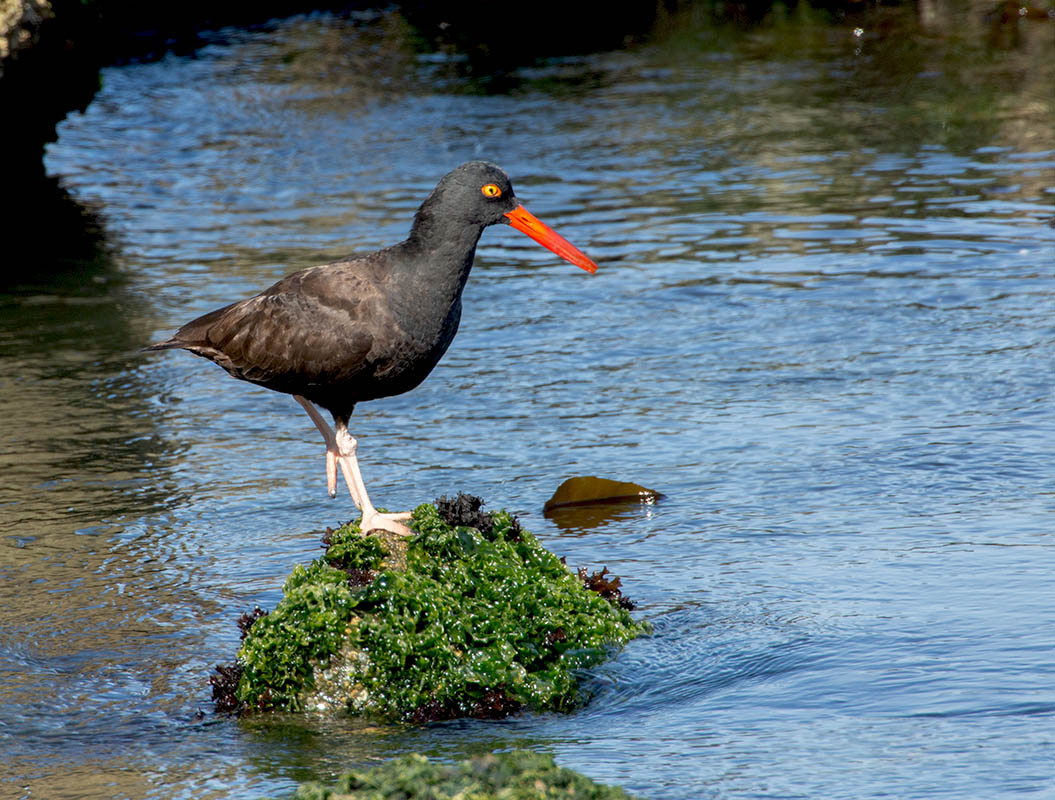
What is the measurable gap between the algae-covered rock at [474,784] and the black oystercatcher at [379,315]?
7.57 feet

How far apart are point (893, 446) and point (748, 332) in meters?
2.29

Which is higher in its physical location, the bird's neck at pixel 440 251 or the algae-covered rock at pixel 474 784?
the bird's neck at pixel 440 251

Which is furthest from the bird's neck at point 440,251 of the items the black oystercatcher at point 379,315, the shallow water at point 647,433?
the shallow water at point 647,433

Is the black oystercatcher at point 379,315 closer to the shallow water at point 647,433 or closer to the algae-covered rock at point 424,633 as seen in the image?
the algae-covered rock at point 424,633

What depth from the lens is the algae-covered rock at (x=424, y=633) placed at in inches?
201

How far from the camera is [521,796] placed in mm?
3246

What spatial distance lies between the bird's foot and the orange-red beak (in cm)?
142

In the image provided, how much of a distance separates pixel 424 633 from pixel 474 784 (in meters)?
1.92

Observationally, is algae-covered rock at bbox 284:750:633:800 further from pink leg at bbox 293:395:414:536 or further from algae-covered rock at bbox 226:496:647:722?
pink leg at bbox 293:395:414:536

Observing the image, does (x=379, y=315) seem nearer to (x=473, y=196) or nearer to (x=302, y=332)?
(x=302, y=332)

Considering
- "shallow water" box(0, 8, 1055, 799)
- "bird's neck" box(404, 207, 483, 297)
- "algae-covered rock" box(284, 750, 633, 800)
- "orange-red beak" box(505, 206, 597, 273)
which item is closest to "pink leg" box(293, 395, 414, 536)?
"shallow water" box(0, 8, 1055, 799)

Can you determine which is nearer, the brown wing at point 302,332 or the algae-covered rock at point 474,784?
the algae-covered rock at point 474,784

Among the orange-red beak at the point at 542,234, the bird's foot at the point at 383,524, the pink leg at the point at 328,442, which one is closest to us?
the bird's foot at the point at 383,524

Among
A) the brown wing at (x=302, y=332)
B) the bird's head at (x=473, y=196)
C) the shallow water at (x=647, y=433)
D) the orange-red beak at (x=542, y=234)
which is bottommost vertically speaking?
the shallow water at (x=647, y=433)
